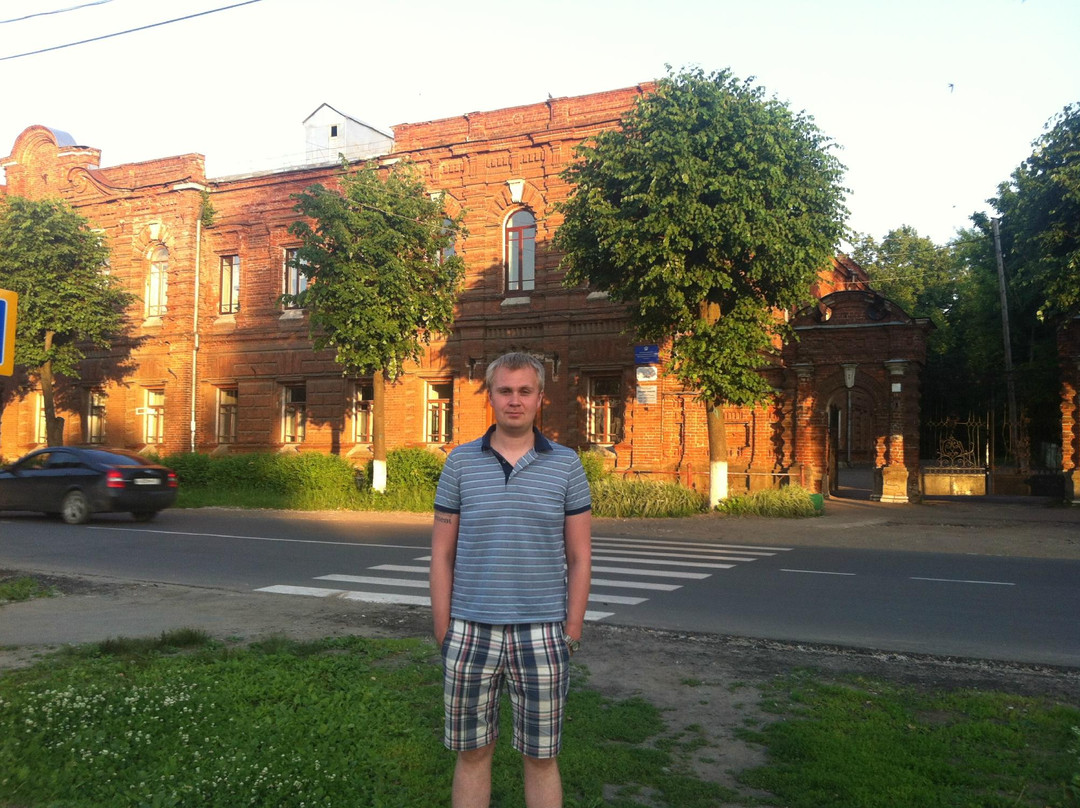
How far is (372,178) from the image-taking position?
24125mm

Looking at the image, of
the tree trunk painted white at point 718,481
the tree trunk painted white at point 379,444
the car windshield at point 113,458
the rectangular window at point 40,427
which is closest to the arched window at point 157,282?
the rectangular window at point 40,427

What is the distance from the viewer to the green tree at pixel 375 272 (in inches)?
909

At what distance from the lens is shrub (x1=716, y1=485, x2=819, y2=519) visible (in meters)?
20.7

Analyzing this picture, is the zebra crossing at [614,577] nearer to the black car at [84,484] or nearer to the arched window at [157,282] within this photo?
the black car at [84,484]

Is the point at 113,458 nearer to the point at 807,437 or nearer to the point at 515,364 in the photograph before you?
the point at 807,437

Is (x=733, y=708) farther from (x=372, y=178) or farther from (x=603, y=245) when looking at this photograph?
(x=372, y=178)

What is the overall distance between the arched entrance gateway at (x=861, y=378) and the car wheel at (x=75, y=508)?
1607cm

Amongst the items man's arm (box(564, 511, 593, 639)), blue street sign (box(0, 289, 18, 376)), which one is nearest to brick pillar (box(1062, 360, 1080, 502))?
blue street sign (box(0, 289, 18, 376))

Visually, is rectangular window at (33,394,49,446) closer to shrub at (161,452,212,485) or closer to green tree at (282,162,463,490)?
shrub at (161,452,212,485)

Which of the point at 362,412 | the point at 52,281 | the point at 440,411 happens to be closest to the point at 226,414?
the point at 362,412

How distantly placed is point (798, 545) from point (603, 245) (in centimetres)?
740

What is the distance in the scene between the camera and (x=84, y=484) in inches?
739

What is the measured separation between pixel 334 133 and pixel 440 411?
1296 centimetres

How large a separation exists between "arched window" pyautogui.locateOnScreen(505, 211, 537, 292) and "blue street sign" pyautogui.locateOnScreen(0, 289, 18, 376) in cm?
1998
